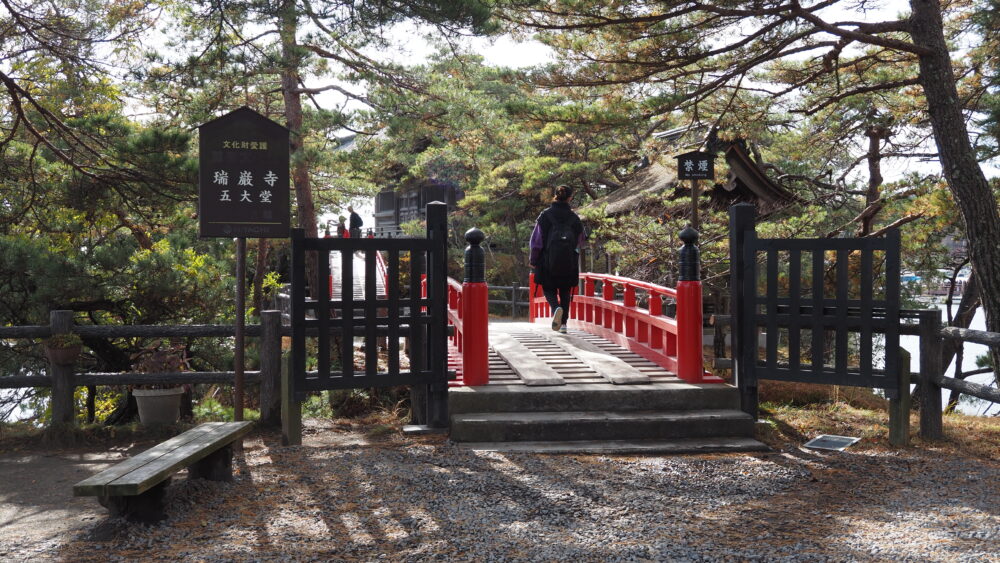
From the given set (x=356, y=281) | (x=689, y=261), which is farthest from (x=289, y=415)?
(x=356, y=281)

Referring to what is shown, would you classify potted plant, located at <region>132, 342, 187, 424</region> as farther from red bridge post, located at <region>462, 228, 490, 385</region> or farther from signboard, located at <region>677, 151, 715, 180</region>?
signboard, located at <region>677, 151, 715, 180</region>

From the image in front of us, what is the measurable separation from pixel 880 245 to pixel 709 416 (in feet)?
6.33

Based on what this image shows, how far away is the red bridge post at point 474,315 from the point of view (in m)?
6.68

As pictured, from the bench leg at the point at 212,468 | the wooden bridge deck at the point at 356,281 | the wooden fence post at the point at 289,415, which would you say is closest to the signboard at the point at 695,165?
the wooden fence post at the point at 289,415

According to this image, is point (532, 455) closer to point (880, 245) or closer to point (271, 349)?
point (271, 349)

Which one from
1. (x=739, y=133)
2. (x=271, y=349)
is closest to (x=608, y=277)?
(x=739, y=133)

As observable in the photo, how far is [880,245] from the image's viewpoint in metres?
6.10

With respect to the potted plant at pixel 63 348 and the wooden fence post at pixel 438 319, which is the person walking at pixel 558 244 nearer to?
the wooden fence post at pixel 438 319

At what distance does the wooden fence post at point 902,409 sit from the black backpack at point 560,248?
10.7 ft

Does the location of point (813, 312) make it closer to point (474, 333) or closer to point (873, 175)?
point (474, 333)

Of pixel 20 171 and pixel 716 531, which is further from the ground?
pixel 20 171

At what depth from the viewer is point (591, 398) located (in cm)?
657

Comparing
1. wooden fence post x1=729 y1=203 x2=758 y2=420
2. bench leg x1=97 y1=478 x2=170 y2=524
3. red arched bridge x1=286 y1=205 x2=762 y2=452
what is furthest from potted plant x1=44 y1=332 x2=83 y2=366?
wooden fence post x1=729 y1=203 x2=758 y2=420

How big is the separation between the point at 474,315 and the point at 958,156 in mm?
4960
